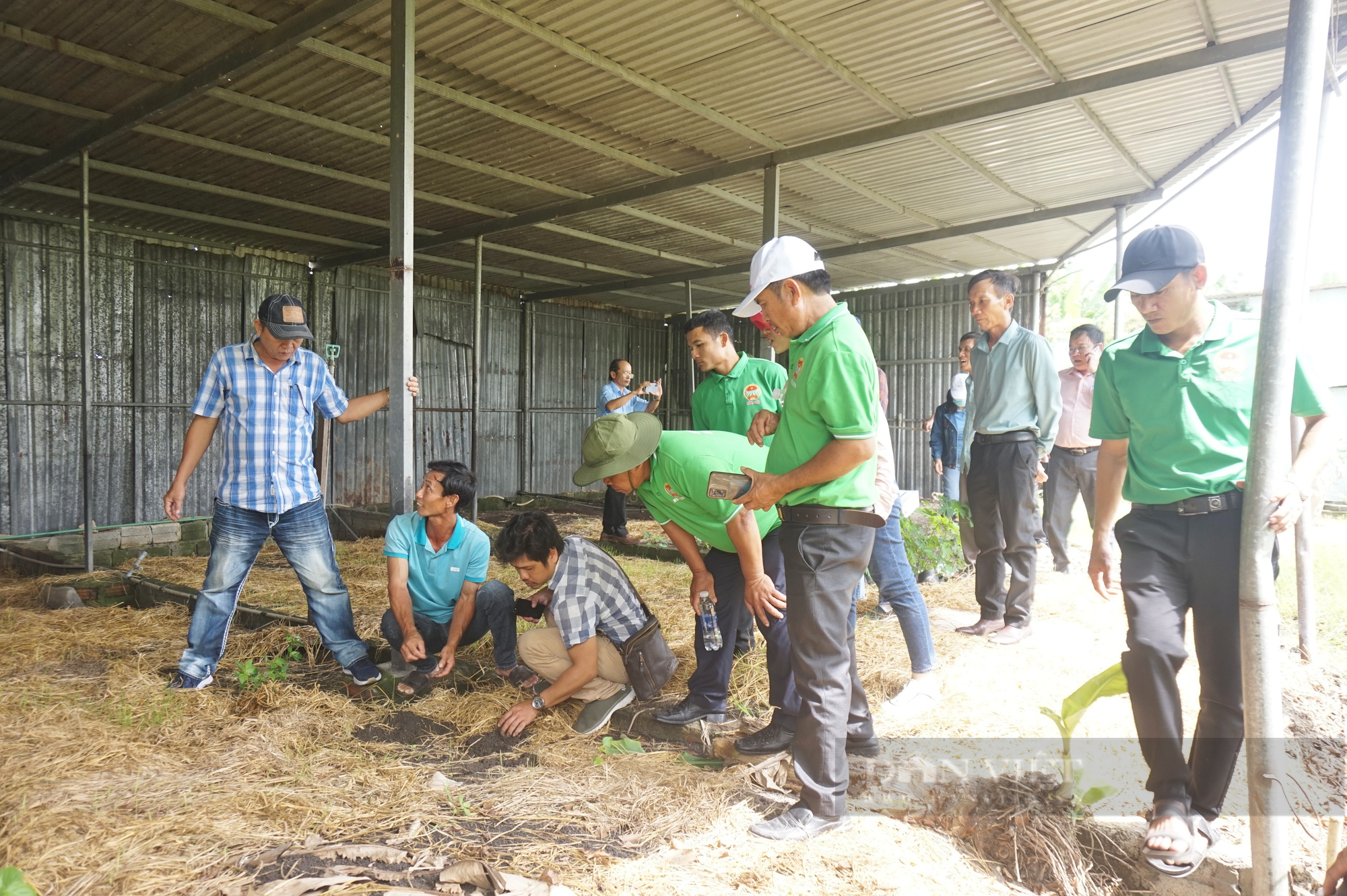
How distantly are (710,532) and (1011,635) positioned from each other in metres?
2.34

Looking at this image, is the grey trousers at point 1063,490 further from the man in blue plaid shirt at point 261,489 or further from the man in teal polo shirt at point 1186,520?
the man in blue plaid shirt at point 261,489

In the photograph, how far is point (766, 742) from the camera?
316 centimetres

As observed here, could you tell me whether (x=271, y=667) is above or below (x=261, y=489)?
below

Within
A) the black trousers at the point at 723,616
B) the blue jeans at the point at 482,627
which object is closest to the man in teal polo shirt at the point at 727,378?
the black trousers at the point at 723,616

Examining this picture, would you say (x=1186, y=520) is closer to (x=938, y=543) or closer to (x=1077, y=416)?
(x=938, y=543)

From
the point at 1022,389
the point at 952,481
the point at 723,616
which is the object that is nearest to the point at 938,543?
the point at 1022,389

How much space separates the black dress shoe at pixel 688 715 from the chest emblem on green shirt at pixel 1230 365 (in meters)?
2.33

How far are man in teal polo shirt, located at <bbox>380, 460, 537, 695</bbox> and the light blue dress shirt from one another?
293cm

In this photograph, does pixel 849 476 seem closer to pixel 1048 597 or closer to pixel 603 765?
pixel 603 765

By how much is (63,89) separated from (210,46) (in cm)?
151

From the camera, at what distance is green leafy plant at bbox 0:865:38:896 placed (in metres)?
1.62

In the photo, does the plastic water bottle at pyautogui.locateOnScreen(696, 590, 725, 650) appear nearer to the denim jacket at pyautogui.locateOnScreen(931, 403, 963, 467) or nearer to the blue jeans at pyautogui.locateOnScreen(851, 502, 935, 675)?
the blue jeans at pyautogui.locateOnScreen(851, 502, 935, 675)

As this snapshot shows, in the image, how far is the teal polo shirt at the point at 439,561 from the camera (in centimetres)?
381

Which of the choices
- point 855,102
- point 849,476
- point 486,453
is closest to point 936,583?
point 855,102
